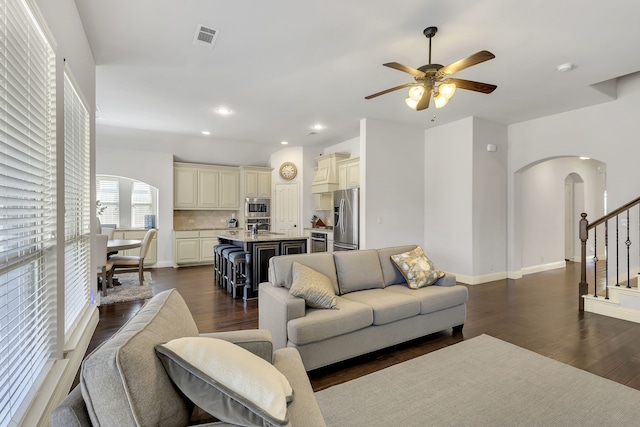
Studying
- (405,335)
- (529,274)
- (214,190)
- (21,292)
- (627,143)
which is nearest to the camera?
(21,292)

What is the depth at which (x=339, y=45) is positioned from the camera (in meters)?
3.00

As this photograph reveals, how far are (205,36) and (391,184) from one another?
383cm

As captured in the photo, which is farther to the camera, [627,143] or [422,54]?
[627,143]

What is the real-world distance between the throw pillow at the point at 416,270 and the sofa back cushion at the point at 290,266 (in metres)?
0.77

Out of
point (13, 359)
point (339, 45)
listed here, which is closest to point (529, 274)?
point (339, 45)

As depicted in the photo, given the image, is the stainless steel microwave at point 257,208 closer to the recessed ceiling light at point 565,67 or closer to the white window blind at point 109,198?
the white window blind at point 109,198

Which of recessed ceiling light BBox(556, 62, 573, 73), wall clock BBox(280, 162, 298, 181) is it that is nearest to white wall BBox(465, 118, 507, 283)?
recessed ceiling light BBox(556, 62, 573, 73)

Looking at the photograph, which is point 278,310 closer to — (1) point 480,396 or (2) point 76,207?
(1) point 480,396

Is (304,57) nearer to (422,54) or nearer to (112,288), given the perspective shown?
(422,54)

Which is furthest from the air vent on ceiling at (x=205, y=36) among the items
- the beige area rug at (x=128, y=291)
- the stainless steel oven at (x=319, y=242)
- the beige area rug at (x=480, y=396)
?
the stainless steel oven at (x=319, y=242)

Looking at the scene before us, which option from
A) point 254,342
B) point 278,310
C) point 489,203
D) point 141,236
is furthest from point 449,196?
point 141,236

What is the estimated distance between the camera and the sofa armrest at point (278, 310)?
2432 millimetres

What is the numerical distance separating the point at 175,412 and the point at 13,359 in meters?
0.87

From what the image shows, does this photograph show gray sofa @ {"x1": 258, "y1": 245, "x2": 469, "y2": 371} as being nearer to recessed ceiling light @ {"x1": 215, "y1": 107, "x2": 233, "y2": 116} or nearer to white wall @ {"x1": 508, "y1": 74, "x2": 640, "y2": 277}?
recessed ceiling light @ {"x1": 215, "y1": 107, "x2": 233, "y2": 116}
